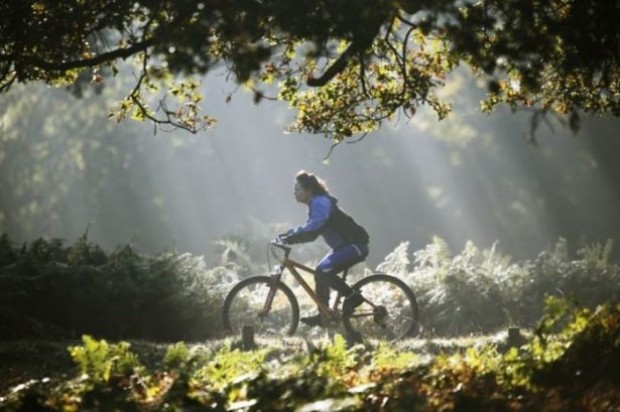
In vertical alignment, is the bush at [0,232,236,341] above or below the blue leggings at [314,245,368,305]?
above

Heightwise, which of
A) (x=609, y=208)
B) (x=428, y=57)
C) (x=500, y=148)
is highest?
(x=500, y=148)

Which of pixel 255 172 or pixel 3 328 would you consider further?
pixel 255 172

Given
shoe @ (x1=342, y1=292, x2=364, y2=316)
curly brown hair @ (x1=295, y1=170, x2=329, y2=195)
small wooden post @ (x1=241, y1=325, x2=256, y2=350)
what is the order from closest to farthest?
small wooden post @ (x1=241, y1=325, x2=256, y2=350) → curly brown hair @ (x1=295, y1=170, x2=329, y2=195) → shoe @ (x1=342, y1=292, x2=364, y2=316)

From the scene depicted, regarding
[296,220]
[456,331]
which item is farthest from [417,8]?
[296,220]

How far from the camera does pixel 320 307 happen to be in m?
11.1

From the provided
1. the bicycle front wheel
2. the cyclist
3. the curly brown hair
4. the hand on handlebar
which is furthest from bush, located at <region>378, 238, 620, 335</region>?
the curly brown hair

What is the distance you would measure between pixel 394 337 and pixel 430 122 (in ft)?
147

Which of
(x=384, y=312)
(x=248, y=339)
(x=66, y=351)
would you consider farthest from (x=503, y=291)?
(x=66, y=351)

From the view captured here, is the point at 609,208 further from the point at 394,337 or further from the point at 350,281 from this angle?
the point at 394,337

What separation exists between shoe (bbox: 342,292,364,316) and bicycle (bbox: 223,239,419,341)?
0.05 m

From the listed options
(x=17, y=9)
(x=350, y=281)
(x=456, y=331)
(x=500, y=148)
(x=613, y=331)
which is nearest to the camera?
(x=613, y=331)

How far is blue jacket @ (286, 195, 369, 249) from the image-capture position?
1075 cm

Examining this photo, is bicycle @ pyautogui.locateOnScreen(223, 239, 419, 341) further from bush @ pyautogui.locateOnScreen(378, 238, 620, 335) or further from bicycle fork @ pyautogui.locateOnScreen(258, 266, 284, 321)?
bush @ pyautogui.locateOnScreen(378, 238, 620, 335)

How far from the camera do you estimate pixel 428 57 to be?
9.12 m
